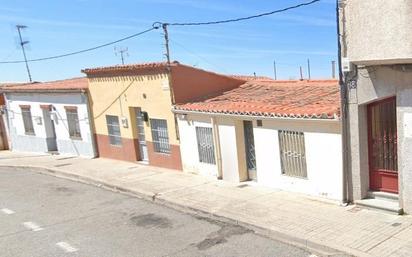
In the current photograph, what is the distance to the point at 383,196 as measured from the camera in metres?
9.08

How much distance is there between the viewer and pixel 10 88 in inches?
928

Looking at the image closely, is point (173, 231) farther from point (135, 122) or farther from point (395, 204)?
point (135, 122)

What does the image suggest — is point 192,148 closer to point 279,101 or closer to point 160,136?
point 160,136

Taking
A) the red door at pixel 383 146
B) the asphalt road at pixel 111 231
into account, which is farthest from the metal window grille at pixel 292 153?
the asphalt road at pixel 111 231

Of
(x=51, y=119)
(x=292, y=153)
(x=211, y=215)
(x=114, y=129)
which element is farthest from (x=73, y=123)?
(x=292, y=153)

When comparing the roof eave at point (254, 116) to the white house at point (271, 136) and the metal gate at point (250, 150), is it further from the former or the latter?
the metal gate at point (250, 150)

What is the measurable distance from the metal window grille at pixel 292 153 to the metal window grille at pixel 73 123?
11646 mm

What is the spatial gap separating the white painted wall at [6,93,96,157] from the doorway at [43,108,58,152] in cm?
15

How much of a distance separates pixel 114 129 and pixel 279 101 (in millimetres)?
8200

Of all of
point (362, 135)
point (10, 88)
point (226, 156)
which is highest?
point (10, 88)

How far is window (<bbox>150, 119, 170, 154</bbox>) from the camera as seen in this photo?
49.5 ft

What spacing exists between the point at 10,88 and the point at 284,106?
17.6m

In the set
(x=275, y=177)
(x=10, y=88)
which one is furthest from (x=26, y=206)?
(x=10, y=88)

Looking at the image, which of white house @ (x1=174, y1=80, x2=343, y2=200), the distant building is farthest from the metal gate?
the distant building
